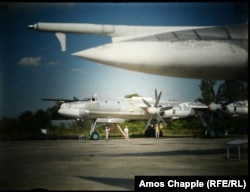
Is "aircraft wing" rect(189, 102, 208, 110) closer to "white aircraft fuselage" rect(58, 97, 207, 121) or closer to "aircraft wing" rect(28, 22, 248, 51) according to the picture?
"white aircraft fuselage" rect(58, 97, 207, 121)

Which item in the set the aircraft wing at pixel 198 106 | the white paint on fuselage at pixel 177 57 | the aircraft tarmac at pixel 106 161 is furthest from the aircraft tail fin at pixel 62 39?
the aircraft wing at pixel 198 106

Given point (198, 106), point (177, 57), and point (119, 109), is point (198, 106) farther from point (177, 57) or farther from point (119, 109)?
point (119, 109)

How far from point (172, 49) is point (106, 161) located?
1.78m

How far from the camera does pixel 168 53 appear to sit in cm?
407

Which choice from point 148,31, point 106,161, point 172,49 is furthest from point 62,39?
point 106,161

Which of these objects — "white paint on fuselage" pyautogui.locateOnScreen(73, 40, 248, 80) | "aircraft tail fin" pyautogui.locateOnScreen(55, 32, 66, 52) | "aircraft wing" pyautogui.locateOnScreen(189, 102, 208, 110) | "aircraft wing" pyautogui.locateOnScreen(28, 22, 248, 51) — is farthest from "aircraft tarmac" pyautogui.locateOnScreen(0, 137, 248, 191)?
"aircraft wing" pyautogui.locateOnScreen(28, 22, 248, 51)

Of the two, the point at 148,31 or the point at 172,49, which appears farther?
the point at 148,31

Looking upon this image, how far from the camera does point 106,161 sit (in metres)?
4.47

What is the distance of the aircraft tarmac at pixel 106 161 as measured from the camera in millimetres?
4199

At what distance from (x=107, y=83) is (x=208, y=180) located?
73.4 inches

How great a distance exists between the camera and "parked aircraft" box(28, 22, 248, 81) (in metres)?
4.06

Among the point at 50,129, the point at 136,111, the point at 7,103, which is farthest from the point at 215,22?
the point at 7,103

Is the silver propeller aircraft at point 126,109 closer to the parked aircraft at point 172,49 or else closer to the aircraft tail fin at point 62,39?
the parked aircraft at point 172,49

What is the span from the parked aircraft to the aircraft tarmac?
106cm
